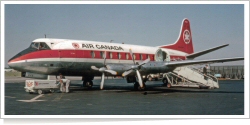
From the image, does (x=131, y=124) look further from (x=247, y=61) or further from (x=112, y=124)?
(x=247, y=61)

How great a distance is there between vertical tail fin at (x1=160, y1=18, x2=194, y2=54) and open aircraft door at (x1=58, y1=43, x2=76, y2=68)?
13.1 m

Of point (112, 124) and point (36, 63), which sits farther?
point (36, 63)

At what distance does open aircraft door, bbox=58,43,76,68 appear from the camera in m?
21.0

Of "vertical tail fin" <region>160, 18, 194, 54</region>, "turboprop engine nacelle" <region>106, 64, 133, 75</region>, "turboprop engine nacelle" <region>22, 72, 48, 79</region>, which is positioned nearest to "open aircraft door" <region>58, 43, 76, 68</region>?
"turboprop engine nacelle" <region>22, 72, 48, 79</region>

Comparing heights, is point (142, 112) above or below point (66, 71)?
below

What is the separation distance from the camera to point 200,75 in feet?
86.9

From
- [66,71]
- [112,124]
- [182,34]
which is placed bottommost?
[112,124]

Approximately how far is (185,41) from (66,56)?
16.1 meters

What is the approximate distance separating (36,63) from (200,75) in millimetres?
14697

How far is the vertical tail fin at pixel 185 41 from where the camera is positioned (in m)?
32.0

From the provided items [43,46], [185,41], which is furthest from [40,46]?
[185,41]

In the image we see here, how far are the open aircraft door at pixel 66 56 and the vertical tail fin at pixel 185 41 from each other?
1314 centimetres

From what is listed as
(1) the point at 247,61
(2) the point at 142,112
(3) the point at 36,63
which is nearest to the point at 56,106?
(2) the point at 142,112

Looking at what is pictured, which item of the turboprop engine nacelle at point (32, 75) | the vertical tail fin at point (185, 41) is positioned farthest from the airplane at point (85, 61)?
the vertical tail fin at point (185, 41)
